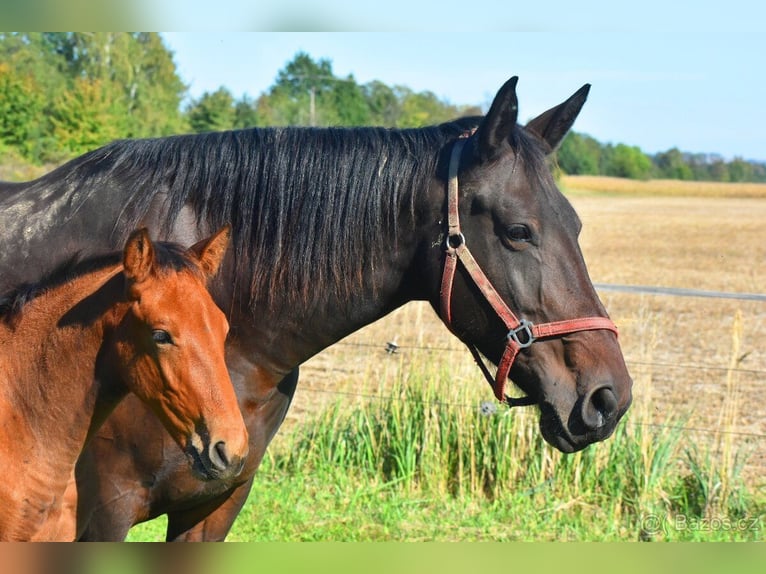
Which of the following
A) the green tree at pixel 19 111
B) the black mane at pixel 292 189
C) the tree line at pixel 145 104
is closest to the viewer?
the black mane at pixel 292 189

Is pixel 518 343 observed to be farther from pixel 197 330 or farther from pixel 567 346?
pixel 197 330

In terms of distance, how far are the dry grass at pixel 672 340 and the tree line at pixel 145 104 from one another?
6585 millimetres

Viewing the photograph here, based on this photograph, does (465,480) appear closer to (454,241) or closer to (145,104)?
(454,241)

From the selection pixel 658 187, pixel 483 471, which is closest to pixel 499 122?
pixel 483 471

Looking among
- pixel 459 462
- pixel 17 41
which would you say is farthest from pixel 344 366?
pixel 17 41

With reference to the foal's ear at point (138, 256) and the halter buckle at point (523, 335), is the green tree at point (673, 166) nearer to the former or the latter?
the halter buckle at point (523, 335)

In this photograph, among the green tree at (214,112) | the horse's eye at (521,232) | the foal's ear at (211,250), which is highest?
the green tree at (214,112)

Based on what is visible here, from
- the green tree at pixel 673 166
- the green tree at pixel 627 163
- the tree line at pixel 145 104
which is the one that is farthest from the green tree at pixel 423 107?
the green tree at pixel 673 166

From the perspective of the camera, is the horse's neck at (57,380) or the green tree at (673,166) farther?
the green tree at (673,166)

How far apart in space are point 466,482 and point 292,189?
3499 millimetres

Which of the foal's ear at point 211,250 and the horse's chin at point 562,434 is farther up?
the foal's ear at point 211,250

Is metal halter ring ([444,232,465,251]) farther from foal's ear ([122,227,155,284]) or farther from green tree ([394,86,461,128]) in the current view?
green tree ([394,86,461,128])

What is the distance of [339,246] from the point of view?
283cm

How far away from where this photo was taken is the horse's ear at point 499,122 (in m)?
2.62
